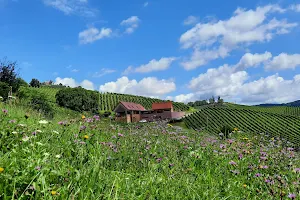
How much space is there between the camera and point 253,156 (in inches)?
214

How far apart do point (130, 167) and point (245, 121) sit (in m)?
56.0

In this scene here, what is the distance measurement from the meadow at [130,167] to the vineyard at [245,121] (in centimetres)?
4338

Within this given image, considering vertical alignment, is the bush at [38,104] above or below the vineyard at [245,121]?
above

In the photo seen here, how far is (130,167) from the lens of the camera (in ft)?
12.8

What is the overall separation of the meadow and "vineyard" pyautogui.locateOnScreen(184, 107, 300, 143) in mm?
43376

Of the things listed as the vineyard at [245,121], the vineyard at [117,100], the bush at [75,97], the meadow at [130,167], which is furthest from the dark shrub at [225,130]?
the vineyard at [117,100]

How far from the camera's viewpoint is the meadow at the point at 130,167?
248 centimetres

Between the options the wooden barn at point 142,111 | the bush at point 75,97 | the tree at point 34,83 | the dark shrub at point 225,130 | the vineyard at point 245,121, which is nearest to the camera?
the dark shrub at point 225,130

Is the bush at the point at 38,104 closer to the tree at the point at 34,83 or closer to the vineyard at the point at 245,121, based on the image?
the vineyard at the point at 245,121

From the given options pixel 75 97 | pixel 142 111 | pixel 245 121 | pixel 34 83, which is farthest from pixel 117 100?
pixel 245 121

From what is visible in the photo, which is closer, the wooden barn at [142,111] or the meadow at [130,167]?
the meadow at [130,167]

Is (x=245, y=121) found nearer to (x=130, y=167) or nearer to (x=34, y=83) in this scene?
(x=130, y=167)

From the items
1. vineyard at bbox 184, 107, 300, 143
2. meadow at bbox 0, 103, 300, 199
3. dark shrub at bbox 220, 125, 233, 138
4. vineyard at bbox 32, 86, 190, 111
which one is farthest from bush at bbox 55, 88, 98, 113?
meadow at bbox 0, 103, 300, 199

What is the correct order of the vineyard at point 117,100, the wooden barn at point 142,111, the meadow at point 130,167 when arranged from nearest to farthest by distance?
the meadow at point 130,167 → the wooden barn at point 142,111 → the vineyard at point 117,100
